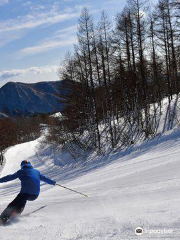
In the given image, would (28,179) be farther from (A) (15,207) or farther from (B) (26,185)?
(A) (15,207)

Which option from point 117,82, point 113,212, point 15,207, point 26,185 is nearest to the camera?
point 113,212

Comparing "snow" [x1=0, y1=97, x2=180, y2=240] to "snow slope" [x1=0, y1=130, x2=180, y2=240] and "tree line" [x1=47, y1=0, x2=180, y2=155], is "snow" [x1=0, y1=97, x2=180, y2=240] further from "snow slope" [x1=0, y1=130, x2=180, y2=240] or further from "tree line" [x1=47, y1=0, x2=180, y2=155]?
"tree line" [x1=47, y1=0, x2=180, y2=155]

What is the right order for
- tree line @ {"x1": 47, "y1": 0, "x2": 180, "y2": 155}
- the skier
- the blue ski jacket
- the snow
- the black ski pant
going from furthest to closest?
tree line @ {"x1": 47, "y1": 0, "x2": 180, "y2": 155} → the blue ski jacket → the skier → the black ski pant → the snow

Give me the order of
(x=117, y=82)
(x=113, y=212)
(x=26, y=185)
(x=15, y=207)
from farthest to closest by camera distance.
A: (x=117, y=82) < (x=26, y=185) < (x=15, y=207) < (x=113, y=212)

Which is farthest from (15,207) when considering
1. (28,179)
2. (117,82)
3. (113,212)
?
(117,82)

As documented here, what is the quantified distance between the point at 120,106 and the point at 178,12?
9.05 meters

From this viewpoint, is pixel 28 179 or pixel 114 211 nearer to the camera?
pixel 114 211

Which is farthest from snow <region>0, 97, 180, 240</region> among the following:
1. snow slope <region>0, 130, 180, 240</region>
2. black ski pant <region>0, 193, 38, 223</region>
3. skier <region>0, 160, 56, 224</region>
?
skier <region>0, 160, 56, 224</region>

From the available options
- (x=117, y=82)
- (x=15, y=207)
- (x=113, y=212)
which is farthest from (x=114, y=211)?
(x=117, y=82)

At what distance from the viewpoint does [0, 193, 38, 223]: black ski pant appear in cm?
516

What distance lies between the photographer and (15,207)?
18.2 ft

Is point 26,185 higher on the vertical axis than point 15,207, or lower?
higher

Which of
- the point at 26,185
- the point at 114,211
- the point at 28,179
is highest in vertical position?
the point at 28,179

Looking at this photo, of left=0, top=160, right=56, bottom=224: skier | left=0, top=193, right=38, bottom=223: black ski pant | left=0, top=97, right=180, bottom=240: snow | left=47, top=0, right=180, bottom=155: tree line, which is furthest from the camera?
left=47, top=0, right=180, bottom=155: tree line
